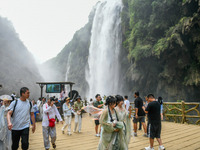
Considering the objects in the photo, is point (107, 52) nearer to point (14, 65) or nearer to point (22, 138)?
point (14, 65)

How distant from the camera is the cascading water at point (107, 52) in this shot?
1127 inches

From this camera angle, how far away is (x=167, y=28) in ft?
66.4

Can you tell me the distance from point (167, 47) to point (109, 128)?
16731 mm

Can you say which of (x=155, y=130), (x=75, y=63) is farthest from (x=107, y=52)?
(x=155, y=130)

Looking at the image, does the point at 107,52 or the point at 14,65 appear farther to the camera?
the point at 14,65

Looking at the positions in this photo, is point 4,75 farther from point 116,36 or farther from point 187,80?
point 187,80

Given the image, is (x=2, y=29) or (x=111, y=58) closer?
(x=111, y=58)

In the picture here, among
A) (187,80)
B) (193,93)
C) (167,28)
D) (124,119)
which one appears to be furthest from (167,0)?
(124,119)

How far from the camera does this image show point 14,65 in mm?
37281

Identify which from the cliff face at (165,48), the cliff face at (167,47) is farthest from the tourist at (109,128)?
the cliff face at (165,48)

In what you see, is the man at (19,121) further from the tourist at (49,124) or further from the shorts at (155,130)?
the shorts at (155,130)

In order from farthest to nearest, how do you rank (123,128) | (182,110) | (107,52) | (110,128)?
(107,52) < (182,110) < (123,128) < (110,128)

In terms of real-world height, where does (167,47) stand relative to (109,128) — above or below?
above

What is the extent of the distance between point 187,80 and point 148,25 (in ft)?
26.4
